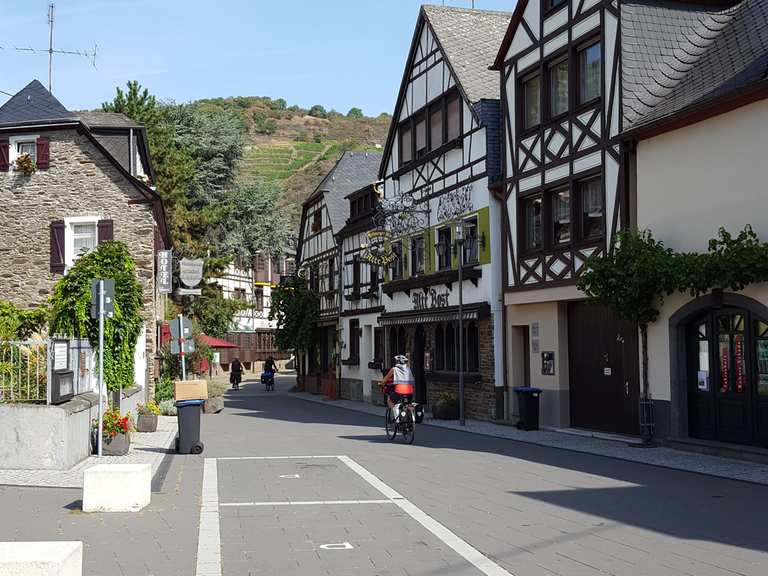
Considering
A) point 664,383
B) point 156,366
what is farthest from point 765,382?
point 156,366

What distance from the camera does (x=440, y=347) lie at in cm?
3241

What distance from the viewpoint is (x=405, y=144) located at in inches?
1406

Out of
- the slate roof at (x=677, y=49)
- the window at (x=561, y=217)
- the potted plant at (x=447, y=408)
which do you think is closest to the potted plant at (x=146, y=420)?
the potted plant at (x=447, y=408)

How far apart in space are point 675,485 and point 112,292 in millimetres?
9382

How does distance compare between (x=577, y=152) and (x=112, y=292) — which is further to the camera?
(x=577, y=152)

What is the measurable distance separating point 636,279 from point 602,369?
4457 millimetres

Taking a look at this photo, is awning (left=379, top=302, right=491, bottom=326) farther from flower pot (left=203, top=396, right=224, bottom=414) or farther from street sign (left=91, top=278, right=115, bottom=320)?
street sign (left=91, top=278, right=115, bottom=320)

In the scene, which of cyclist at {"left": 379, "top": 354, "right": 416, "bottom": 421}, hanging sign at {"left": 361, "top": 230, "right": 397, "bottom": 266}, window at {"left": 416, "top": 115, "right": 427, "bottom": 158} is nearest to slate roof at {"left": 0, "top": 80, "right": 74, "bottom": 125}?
hanging sign at {"left": 361, "top": 230, "right": 397, "bottom": 266}

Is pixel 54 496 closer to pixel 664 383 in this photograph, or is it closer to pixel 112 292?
pixel 112 292

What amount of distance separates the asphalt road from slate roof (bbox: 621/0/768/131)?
7.34 m

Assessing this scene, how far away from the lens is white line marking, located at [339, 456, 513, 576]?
840cm

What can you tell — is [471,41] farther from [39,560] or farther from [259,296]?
[259,296]

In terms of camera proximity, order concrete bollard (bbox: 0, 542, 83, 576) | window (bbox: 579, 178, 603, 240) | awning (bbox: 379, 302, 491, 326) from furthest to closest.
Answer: awning (bbox: 379, 302, 491, 326) < window (bbox: 579, 178, 603, 240) < concrete bollard (bbox: 0, 542, 83, 576)

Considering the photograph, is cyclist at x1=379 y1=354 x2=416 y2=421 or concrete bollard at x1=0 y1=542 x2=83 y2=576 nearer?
concrete bollard at x1=0 y1=542 x2=83 y2=576
